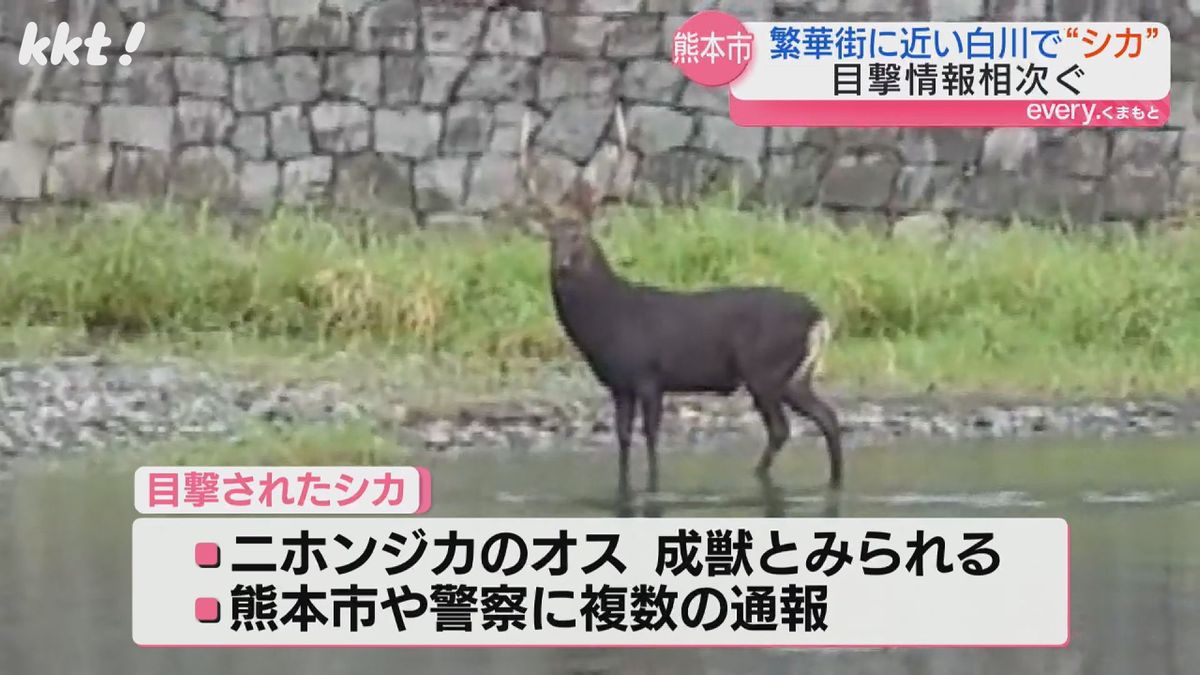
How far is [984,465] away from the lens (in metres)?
2.87

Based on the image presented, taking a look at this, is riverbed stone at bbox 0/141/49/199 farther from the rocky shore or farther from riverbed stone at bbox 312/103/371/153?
riverbed stone at bbox 312/103/371/153

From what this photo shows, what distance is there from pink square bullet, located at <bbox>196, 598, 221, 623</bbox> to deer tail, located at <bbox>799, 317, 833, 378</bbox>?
69 cm

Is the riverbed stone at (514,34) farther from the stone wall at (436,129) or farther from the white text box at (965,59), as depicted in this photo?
the white text box at (965,59)

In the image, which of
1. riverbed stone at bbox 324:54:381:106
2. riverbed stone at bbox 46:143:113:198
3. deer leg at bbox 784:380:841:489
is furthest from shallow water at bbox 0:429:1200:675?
riverbed stone at bbox 324:54:381:106

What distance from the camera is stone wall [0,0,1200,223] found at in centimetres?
290

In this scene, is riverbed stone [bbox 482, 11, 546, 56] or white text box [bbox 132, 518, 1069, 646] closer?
white text box [bbox 132, 518, 1069, 646]

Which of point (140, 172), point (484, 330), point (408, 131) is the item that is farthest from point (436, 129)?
point (140, 172)

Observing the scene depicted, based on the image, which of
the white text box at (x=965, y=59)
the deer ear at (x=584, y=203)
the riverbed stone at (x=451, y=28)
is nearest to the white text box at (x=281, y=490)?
the deer ear at (x=584, y=203)

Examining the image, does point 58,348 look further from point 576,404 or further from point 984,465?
point 984,465

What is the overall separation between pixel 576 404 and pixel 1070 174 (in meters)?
0.62

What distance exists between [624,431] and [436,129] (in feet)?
1.35

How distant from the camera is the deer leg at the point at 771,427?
285 cm
